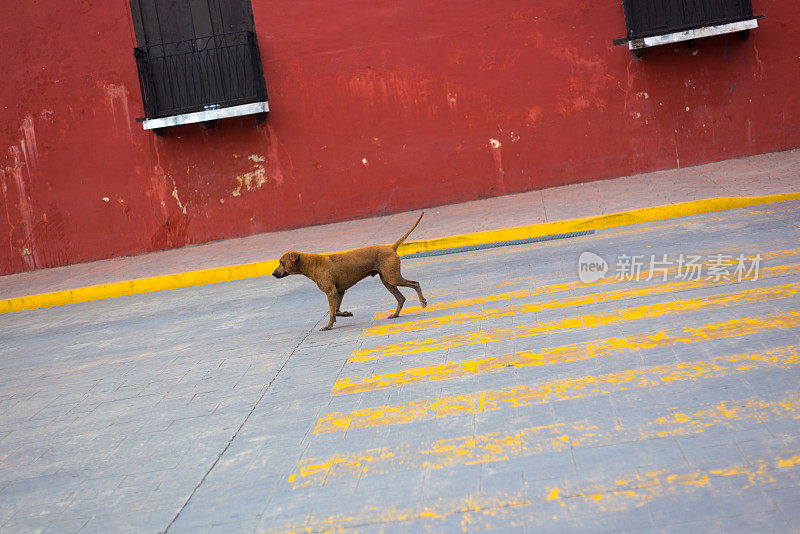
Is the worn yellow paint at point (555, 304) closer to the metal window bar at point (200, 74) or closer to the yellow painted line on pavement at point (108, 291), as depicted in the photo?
the yellow painted line on pavement at point (108, 291)

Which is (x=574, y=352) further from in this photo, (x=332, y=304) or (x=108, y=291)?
(x=108, y=291)

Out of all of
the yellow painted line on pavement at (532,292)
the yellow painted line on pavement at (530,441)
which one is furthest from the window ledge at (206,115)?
the yellow painted line on pavement at (530,441)

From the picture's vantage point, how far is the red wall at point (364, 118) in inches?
525

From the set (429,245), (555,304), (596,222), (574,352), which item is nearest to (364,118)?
(429,245)

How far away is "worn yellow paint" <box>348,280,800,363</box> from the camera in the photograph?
633 cm

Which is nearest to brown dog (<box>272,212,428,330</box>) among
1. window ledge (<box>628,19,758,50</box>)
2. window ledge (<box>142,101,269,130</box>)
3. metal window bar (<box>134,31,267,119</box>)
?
window ledge (<box>142,101,269,130</box>)

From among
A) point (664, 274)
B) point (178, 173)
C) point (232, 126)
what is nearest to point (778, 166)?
point (664, 274)

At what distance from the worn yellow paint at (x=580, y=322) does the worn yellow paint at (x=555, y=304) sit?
0.40m

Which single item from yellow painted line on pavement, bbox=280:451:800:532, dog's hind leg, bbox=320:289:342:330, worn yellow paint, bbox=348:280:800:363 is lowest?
yellow painted line on pavement, bbox=280:451:800:532

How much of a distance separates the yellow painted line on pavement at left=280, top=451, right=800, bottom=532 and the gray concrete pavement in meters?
0.01

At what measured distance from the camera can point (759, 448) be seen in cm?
394

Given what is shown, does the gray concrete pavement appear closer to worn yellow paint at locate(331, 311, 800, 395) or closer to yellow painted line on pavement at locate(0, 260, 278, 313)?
worn yellow paint at locate(331, 311, 800, 395)

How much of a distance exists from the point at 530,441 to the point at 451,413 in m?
0.69

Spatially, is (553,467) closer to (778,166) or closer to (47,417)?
(47,417)
